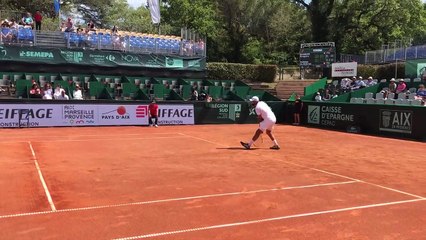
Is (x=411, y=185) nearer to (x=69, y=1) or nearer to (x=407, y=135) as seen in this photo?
(x=407, y=135)

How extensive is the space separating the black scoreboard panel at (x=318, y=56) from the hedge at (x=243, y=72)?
660cm

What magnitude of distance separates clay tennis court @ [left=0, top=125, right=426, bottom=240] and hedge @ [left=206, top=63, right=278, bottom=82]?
1065 inches

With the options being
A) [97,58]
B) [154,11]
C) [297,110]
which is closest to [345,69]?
[297,110]

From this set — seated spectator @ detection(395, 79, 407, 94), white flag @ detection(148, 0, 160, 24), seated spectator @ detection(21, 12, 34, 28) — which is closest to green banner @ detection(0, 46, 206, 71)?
seated spectator @ detection(21, 12, 34, 28)

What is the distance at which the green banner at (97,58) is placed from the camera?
2856cm

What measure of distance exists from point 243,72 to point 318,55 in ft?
29.4

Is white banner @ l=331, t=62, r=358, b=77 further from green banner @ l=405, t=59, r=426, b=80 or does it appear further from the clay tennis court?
the clay tennis court

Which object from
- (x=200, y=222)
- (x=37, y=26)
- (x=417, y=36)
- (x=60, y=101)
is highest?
(x=417, y=36)

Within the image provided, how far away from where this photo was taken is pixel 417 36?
2618 inches

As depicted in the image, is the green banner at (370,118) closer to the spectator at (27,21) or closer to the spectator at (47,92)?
the spectator at (47,92)

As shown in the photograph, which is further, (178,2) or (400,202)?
(178,2)

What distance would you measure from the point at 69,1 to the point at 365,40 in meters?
36.9

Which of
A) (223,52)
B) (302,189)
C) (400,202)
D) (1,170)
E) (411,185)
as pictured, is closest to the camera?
(400,202)

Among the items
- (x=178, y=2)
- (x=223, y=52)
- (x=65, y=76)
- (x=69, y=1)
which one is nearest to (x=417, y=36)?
(x=223, y=52)
